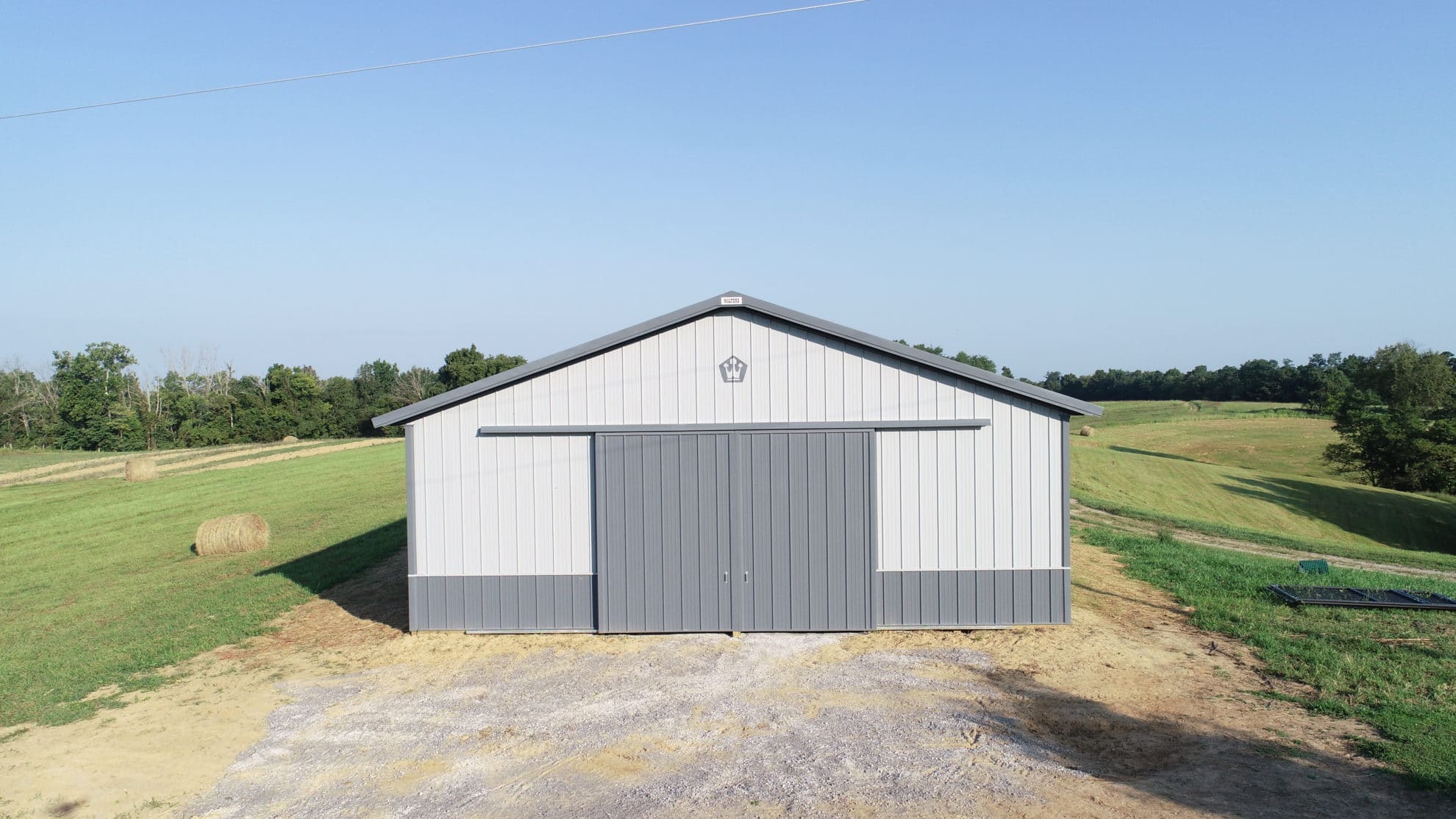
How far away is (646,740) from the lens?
773cm

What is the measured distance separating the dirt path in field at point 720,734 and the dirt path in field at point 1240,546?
34.7ft

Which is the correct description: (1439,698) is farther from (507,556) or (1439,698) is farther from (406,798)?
(507,556)

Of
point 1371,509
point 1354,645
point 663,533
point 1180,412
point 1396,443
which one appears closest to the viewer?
point 1354,645

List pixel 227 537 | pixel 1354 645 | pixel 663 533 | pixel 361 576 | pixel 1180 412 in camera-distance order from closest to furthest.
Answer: pixel 1354 645, pixel 663 533, pixel 361 576, pixel 227 537, pixel 1180 412

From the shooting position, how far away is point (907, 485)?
1114cm

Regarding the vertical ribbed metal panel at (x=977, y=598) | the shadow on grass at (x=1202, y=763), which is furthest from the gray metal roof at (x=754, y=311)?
the shadow on grass at (x=1202, y=763)

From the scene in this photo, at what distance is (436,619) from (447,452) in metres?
2.22

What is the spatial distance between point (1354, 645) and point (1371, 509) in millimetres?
30438

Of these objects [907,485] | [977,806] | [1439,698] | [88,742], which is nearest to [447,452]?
[88,742]

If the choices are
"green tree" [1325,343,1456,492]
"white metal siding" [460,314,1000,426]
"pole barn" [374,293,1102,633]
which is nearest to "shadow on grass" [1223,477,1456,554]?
"green tree" [1325,343,1456,492]

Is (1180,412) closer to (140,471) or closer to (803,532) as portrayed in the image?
(803,532)

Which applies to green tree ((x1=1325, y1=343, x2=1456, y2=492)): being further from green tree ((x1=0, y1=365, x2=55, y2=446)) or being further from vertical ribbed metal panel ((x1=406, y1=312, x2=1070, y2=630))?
green tree ((x1=0, y1=365, x2=55, y2=446))

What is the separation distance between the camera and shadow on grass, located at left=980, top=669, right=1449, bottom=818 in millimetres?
6039

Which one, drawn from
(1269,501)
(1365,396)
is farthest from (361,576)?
(1365,396)
